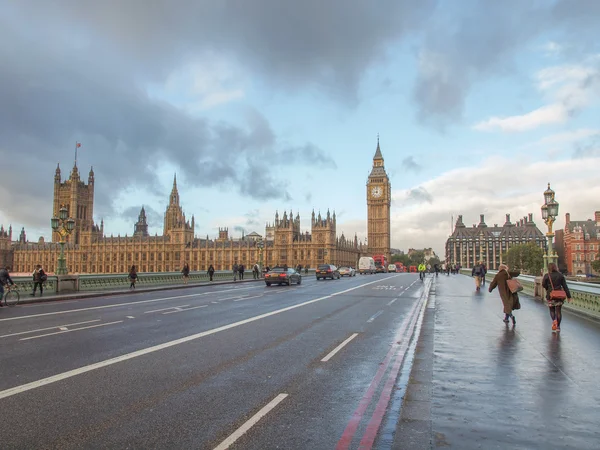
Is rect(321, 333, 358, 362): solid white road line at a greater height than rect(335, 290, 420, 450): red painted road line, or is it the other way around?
rect(335, 290, 420, 450): red painted road line

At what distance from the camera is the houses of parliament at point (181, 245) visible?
12188 centimetres

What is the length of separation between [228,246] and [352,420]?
123422 mm

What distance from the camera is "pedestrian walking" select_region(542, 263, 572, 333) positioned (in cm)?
1185

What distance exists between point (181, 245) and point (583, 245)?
106391 mm

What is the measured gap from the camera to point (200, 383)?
7160 mm

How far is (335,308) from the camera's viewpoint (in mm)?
18453

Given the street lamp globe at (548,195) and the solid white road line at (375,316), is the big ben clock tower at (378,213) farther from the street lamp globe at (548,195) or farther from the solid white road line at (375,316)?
the solid white road line at (375,316)

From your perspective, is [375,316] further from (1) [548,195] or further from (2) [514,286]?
(1) [548,195]

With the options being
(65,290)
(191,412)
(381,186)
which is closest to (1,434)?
(191,412)

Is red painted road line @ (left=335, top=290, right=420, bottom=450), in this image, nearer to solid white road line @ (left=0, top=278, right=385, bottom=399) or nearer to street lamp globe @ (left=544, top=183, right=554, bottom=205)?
solid white road line @ (left=0, top=278, right=385, bottom=399)

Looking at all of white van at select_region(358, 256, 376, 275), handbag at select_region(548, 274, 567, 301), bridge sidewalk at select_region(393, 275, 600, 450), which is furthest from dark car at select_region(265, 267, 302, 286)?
white van at select_region(358, 256, 376, 275)

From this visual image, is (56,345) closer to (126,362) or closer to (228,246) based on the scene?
(126,362)

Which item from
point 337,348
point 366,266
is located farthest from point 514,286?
point 366,266

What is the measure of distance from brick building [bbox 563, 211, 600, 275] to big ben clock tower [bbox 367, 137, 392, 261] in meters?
54.4
